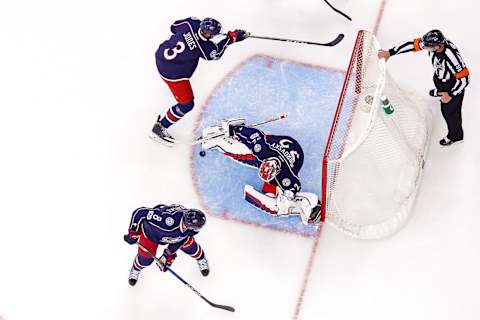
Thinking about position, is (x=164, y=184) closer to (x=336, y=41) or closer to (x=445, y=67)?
(x=336, y=41)

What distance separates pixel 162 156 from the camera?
591 cm

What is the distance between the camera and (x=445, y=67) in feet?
16.7

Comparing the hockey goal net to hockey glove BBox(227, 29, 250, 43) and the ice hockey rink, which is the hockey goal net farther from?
hockey glove BBox(227, 29, 250, 43)

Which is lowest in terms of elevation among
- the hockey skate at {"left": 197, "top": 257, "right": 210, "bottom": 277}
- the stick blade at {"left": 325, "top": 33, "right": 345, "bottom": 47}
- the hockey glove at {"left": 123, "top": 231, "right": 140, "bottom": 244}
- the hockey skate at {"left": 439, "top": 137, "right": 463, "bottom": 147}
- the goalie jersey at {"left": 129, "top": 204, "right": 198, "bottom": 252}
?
A: the hockey skate at {"left": 197, "top": 257, "right": 210, "bottom": 277}

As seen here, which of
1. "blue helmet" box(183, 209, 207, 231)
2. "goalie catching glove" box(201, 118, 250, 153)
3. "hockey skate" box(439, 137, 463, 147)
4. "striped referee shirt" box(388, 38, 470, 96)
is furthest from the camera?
"hockey skate" box(439, 137, 463, 147)

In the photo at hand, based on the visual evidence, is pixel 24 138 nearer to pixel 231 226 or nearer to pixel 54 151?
pixel 54 151

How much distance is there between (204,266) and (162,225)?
66 cm

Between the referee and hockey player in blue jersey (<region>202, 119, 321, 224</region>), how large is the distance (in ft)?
3.01

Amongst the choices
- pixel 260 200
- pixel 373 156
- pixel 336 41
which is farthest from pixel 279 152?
pixel 336 41

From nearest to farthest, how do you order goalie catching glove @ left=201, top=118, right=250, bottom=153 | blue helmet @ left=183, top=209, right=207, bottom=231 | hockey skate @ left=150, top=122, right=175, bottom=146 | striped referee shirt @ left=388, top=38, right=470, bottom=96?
1. blue helmet @ left=183, top=209, right=207, bottom=231
2. striped referee shirt @ left=388, top=38, right=470, bottom=96
3. goalie catching glove @ left=201, top=118, right=250, bottom=153
4. hockey skate @ left=150, top=122, right=175, bottom=146

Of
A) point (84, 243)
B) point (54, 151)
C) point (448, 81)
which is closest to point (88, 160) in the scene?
point (54, 151)

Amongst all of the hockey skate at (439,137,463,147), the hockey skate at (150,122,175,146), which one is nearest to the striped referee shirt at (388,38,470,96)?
the hockey skate at (439,137,463,147)

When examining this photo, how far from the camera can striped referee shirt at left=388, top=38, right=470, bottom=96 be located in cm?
505

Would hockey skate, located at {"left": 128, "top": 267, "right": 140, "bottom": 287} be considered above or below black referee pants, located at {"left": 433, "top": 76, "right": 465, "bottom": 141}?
below
